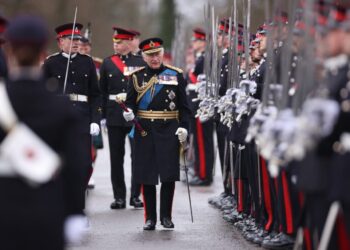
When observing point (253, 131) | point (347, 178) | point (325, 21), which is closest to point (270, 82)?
point (253, 131)

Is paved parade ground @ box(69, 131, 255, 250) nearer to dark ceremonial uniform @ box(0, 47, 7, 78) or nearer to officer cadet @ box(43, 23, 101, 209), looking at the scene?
officer cadet @ box(43, 23, 101, 209)

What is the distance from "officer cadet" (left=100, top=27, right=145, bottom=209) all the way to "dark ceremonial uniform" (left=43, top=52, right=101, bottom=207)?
4.78ft

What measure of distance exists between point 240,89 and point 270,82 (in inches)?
85.0

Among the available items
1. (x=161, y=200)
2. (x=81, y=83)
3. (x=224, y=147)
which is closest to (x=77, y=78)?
(x=81, y=83)

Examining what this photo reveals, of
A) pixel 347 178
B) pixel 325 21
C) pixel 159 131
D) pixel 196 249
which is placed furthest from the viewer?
pixel 159 131

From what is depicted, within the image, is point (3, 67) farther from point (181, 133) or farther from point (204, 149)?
point (204, 149)

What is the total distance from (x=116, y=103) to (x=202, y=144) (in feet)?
10.8

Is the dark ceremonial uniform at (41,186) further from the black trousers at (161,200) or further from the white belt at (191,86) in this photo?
the white belt at (191,86)

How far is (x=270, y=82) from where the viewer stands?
8344 millimetres

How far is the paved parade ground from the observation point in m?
10.2

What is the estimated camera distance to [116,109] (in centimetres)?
1292

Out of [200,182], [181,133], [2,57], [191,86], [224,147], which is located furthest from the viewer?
[191,86]

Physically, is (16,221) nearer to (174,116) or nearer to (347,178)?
(347,178)

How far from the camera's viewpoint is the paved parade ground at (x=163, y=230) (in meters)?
10.2
